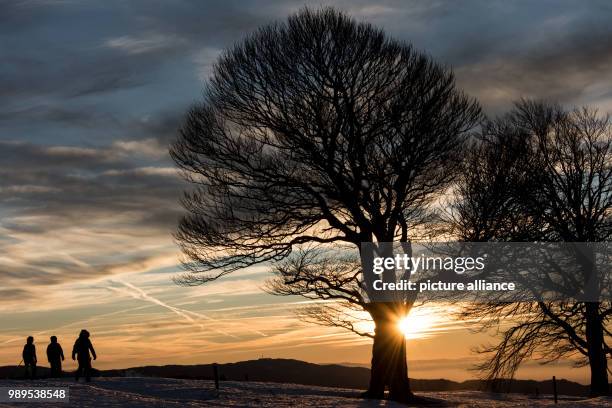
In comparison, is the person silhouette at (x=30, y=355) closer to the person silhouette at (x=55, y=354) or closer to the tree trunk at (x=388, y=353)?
the person silhouette at (x=55, y=354)

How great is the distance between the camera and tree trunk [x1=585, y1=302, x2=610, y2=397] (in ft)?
126

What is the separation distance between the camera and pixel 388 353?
3291 cm

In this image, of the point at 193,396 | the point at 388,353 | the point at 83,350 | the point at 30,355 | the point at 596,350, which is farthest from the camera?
the point at 596,350

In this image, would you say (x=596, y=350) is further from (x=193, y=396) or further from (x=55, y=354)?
(x=55, y=354)

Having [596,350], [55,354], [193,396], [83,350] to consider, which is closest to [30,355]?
[55,354]

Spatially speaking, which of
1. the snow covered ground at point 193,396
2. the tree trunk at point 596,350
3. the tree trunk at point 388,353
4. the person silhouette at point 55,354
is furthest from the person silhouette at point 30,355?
the tree trunk at point 596,350

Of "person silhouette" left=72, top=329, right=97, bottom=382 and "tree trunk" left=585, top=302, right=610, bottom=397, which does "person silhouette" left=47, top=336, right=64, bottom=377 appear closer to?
"person silhouette" left=72, top=329, right=97, bottom=382

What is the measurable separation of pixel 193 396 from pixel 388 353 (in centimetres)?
769

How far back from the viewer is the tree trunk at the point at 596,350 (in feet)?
126

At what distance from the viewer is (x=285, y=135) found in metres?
31.4

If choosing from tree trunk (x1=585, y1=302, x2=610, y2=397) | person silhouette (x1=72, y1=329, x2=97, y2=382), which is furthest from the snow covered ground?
tree trunk (x1=585, y1=302, x2=610, y2=397)

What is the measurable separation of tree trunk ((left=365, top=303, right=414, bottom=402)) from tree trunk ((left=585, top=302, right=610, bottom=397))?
10.1 meters

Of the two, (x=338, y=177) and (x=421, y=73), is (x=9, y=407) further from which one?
(x=421, y=73)

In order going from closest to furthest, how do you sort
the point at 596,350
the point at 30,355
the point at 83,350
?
the point at 83,350 → the point at 30,355 → the point at 596,350
